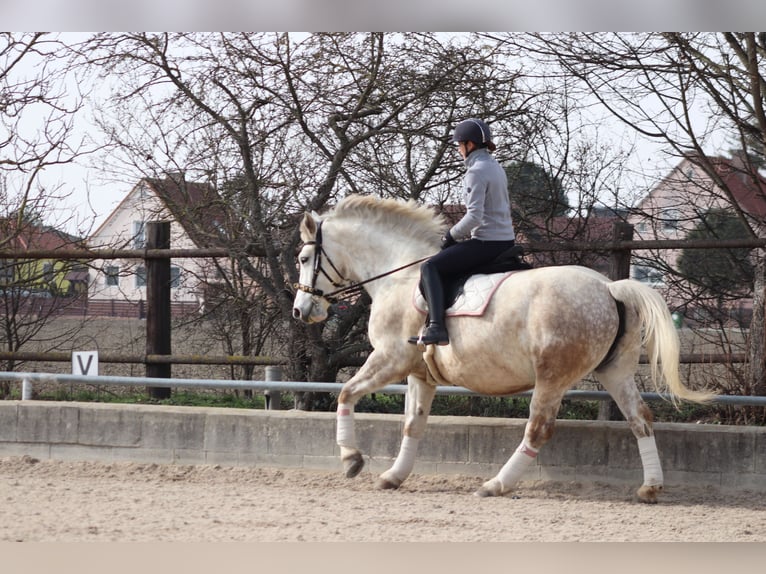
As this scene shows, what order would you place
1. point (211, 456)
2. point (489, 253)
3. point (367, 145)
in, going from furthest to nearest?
point (367, 145)
point (211, 456)
point (489, 253)

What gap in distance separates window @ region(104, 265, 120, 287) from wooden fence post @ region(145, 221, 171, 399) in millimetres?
747

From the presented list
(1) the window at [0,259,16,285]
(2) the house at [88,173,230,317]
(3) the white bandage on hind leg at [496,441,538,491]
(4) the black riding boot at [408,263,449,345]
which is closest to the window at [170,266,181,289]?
(2) the house at [88,173,230,317]

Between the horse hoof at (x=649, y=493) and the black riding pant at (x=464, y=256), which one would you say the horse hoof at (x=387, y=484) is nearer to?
the black riding pant at (x=464, y=256)

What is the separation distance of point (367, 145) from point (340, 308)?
155cm

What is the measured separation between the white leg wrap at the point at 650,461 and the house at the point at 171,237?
448 centimetres

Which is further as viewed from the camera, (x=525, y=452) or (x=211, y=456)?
(x=211, y=456)

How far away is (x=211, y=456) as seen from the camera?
7.98m

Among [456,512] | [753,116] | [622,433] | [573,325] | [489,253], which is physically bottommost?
[456,512]

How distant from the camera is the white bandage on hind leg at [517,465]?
6.76m

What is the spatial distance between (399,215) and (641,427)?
2.29 meters

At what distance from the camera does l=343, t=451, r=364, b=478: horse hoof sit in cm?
718

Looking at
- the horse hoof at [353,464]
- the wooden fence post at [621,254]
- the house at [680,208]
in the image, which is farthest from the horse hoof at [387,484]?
the house at [680,208]
